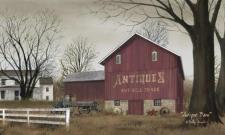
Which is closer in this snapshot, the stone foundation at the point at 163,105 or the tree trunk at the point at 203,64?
the tree trunk at the point at 203,64

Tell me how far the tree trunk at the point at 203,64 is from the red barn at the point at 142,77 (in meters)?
25.1

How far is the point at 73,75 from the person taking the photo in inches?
2879

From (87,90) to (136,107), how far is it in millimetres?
21462

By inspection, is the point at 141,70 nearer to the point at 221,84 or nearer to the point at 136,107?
the point at 136,107

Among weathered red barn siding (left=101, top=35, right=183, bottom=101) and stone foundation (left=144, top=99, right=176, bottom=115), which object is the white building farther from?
stone foundation (left=144, top=99, right=176, bottom=115)

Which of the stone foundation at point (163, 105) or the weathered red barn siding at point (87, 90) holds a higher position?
the weathered red barn siding at point (87, 90)

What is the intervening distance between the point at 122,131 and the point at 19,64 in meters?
59.5

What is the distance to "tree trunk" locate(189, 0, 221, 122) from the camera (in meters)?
21.5

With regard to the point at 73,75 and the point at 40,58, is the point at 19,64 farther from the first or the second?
the point at 73,75

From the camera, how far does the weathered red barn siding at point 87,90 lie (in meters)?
68.4

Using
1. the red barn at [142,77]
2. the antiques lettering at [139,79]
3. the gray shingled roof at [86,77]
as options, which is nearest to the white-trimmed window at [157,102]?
the red barn at [142,77]

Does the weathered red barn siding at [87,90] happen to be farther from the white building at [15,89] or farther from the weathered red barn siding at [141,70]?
the white building at [15,89]

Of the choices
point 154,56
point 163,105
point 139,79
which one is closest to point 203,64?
point 163,105

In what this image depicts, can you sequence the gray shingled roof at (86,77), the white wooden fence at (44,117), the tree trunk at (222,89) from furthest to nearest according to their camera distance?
1. the gray shingled roof at (86,77)
2. the tree trunk at (222,89)
3. the white wooden fence at (44,117)
